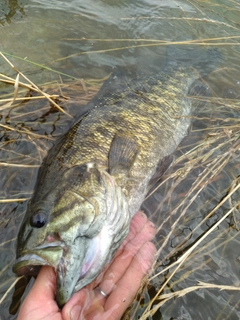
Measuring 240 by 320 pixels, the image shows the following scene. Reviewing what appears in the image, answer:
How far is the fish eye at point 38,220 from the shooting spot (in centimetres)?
198

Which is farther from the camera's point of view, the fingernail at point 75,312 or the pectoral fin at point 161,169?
the pectoral fin at point 161,169

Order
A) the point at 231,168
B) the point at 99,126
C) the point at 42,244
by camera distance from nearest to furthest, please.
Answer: the point at 42,244 → the point at 99,126 → the point at 231,168

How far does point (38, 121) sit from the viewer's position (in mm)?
3732

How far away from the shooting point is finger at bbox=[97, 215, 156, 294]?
228 centimetres

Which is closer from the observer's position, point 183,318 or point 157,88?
point 183,318

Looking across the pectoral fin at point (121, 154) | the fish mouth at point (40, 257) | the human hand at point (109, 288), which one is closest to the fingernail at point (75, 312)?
the human hand at point (109, 288)

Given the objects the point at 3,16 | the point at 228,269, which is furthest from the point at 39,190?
the point at 3,16

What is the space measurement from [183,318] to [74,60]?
3798mm

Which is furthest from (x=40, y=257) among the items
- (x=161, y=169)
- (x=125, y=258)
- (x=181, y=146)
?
(x=181, y=146)

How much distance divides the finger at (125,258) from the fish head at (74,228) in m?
0.16

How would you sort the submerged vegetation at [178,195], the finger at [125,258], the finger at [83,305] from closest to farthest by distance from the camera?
1. the finger at [83,305]
2. the finger at [125,258]
3. the submerged vegetation at [178,195]

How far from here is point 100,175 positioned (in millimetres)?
2381

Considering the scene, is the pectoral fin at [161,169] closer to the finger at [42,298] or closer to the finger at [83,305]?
the finger at [83,305]

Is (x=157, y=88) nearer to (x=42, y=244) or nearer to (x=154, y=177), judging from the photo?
(x=154, y=177)
